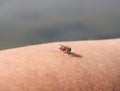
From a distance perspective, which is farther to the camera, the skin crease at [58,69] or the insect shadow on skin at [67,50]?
the insect shadow on skin at [67,50]

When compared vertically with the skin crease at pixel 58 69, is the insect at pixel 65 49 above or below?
above

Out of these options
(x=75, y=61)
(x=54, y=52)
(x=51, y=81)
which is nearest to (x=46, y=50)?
(x=54, y=52)

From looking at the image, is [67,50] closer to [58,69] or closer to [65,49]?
[65,49]

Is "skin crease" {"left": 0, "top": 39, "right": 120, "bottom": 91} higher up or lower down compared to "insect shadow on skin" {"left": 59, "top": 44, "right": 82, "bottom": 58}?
lower down

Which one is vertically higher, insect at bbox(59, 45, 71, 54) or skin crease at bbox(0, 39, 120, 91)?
insect at bbox(59, 45, 71, 54)

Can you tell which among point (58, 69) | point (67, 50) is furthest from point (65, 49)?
point (58, 69)

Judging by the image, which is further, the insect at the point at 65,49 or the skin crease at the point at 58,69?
the insect at the point at 65,49

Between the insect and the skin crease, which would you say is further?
the insect

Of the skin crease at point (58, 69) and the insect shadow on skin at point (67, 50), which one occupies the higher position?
the insect shadow on skin at point (67, 50)
